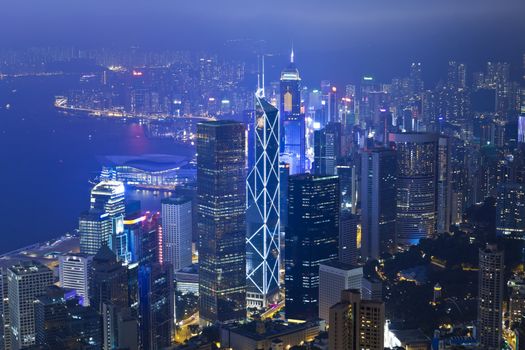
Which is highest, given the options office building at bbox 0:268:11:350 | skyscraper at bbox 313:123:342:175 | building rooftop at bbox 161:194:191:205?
skyscraper at bbox 313:123:342:175

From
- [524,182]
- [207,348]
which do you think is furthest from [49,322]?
[524,182]

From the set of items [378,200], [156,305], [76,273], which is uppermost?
[378,200]

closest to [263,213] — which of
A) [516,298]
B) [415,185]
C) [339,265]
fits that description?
[339,265]

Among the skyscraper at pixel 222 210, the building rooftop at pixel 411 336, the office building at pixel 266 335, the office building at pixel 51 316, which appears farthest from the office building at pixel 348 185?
the office building at pixel 51 316

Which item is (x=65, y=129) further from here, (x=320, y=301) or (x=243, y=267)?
(x=320, y=301)

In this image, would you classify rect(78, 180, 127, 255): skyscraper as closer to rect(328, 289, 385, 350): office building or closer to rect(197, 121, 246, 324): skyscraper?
rect(197, 121, 246, 324): skyscraper

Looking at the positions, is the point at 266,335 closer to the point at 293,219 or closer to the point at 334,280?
the point at 334,280

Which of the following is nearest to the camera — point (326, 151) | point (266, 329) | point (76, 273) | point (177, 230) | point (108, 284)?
point (108, 284)


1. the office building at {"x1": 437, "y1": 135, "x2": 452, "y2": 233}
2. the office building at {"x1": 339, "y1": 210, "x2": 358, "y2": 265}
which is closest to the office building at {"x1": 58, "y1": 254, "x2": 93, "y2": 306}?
the office building at {"x1": 339, "y1": 210, "x2": 358, "y2": 265}
